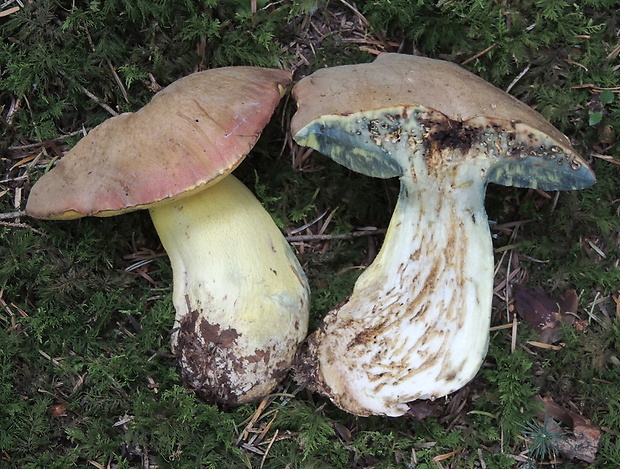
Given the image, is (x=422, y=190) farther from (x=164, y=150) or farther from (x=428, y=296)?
(x=164, y=150)

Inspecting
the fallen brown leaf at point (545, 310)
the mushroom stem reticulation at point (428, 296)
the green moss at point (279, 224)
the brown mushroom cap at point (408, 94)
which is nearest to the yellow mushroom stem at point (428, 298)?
the mushroom stem reticulation at point (428, 296)

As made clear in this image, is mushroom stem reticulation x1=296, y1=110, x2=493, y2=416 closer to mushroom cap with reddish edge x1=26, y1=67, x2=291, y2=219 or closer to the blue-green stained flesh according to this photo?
the blue-green stained flesh

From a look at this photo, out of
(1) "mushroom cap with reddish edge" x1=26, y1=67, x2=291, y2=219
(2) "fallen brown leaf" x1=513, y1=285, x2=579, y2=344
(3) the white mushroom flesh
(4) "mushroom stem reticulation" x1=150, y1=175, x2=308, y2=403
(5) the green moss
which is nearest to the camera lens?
(1) "mushroom cap with reddish edge" x1=26, y1=67, x2=291, y2=219

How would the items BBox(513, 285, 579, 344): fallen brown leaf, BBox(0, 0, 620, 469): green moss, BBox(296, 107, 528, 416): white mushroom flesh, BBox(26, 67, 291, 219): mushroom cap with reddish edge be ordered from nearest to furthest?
1. BBox(26, 67, 291, 219): mushroom cap with reddish edge
2. BBox(296, 107, 528, 416): white mushroom flesh
3. BBox(0, 0, 620, 469): green moss
4. BBox(513, 285, 579, 344): fallen brown leaf

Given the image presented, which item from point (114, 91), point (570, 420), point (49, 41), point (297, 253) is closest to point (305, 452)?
point (297, 253)

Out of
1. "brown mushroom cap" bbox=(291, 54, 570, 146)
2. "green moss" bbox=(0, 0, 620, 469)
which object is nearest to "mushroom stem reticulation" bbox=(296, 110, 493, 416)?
"brown mushroom cap" bbox=(291, 54, 570, 146)

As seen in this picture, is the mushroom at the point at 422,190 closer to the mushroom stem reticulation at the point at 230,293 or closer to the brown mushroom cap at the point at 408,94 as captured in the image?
the brown mushroom cap at the point at 408,94

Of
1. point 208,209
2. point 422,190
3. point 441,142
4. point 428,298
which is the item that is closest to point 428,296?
point 428,298
